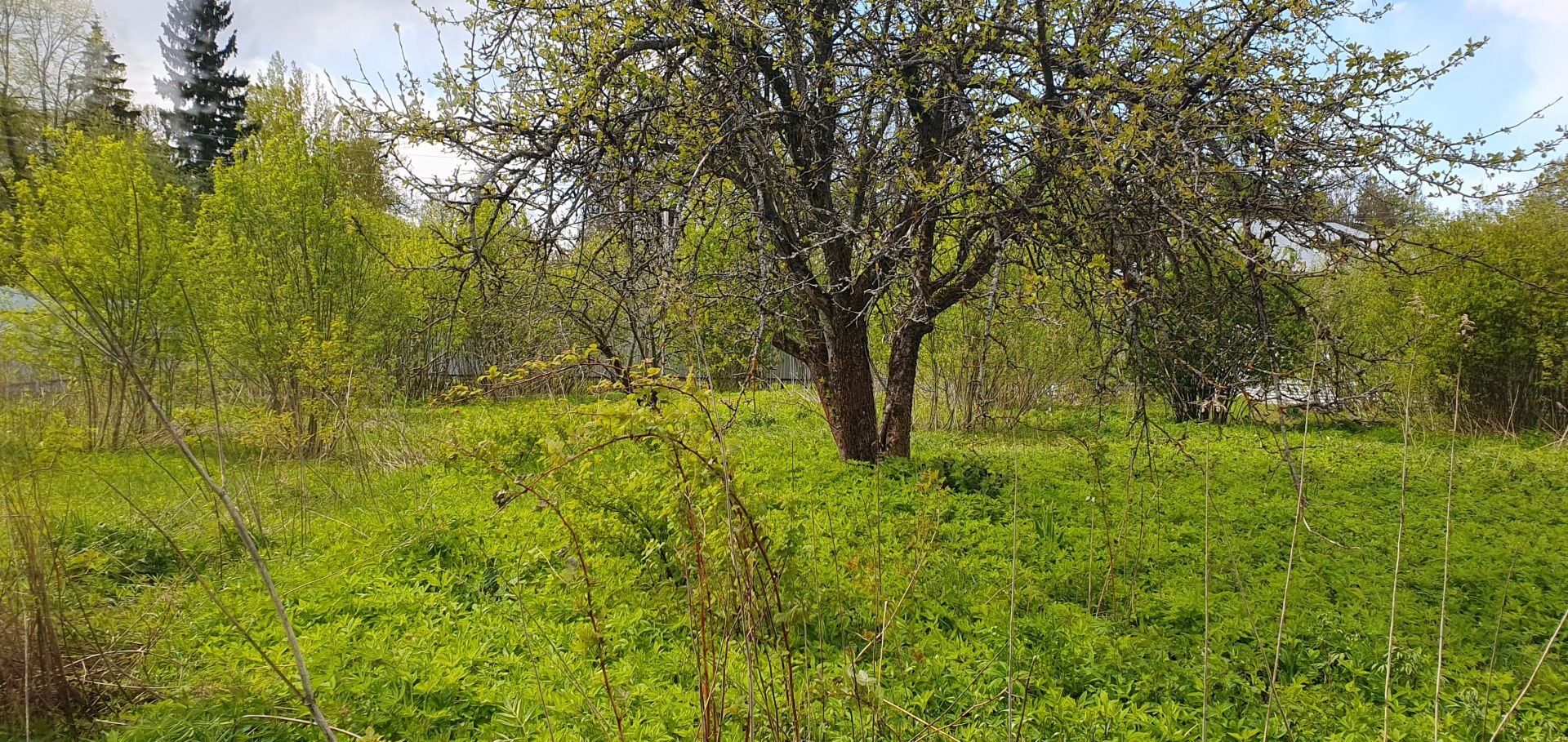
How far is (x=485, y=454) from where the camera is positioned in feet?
6.30

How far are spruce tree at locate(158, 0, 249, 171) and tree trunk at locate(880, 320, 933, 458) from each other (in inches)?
554

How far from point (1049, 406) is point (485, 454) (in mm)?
10549

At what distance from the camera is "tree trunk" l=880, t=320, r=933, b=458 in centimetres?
541

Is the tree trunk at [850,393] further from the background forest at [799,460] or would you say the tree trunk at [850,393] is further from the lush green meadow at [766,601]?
the lush green meadow at [766,601]

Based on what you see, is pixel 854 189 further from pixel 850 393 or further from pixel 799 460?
pixel 799 460

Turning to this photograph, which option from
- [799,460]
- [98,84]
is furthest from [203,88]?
[799,460]

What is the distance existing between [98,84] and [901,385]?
24.8 feet

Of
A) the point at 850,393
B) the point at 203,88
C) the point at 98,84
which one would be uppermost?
the point at 203,88

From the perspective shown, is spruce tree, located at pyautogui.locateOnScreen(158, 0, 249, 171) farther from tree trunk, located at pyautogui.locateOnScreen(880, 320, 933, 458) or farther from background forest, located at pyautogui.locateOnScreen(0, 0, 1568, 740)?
tree trunk, located at pyautogui.locateOnScreen(880, 320, 933, 458)

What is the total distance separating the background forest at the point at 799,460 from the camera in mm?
2016

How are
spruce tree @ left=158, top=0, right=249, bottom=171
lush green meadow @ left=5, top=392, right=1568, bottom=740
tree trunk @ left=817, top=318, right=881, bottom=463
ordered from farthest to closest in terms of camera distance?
spruce tree @ left=158, top=0, right=249, bottom=171, tree trunk @ left=817, top=318, right=881, bottom=463, lush green meadow @ left=5, top=392, right=1568, bottom=740

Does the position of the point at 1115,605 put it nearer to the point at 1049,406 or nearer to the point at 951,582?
the point at 951,582

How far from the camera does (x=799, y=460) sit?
5805 millimetres

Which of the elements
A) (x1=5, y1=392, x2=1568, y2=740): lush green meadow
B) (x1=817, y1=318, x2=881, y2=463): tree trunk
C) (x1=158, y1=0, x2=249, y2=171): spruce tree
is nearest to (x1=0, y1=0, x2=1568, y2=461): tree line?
(x1=817, y1=318, x2=881, y2=463): tree trunk
